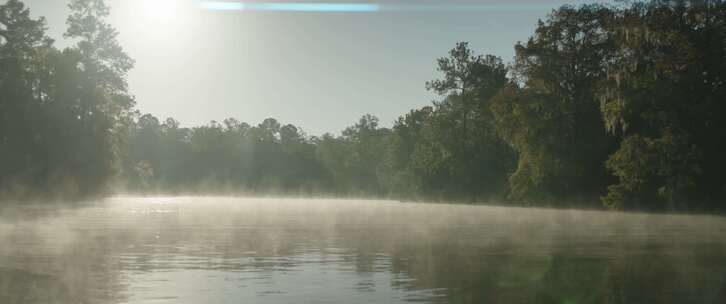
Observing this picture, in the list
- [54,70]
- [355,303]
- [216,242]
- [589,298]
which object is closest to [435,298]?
[355,303]

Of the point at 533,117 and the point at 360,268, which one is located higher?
the point at 533,117

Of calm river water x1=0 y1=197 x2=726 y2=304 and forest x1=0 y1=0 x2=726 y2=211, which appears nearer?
calm river water x1=0 y1=197 x2=726 y2=304

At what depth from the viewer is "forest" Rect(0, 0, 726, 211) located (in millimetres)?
51531

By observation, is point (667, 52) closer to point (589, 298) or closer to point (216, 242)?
point (216, 242)

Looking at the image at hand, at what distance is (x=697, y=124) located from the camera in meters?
52.0

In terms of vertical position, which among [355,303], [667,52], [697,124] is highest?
[667,52]

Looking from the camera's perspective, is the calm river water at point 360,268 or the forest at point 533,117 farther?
the forest at point 533,117

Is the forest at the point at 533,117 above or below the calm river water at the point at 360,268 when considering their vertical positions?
above

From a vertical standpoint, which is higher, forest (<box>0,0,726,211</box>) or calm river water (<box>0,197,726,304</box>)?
forest (<box>0,0,726,211</box>)

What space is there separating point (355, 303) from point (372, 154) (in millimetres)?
149912

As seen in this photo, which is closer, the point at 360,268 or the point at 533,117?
the point at 360,268

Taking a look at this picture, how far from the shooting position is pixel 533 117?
219 feet

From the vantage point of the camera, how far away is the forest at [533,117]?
51.5 meters

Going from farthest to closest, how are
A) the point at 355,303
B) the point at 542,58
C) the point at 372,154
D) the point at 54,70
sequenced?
the point at 372,154, the point at 54,70, the point at 542,58, the point at 355,303
